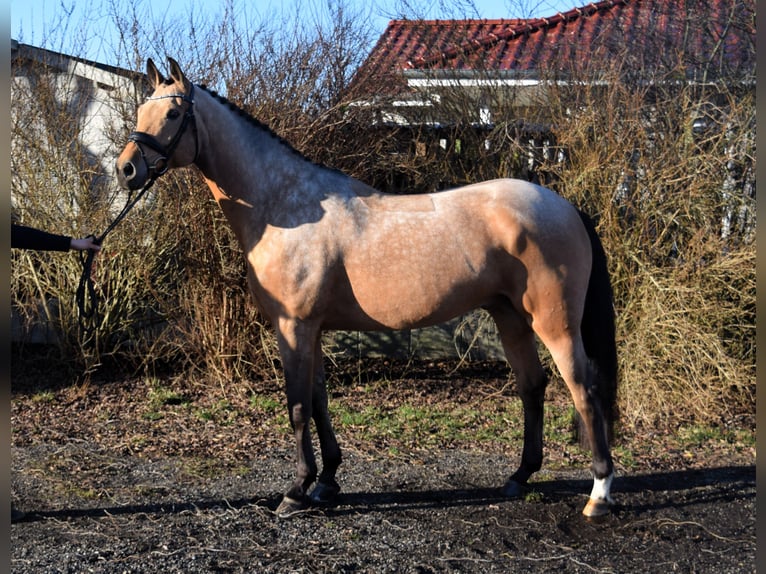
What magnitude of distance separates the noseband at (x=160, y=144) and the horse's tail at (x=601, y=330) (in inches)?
91.2

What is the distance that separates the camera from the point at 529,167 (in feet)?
25.0

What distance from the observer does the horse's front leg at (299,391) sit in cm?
421

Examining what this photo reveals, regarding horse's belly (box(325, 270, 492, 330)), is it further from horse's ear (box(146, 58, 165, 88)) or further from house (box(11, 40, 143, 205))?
house (box(11, 40, 143, 205))

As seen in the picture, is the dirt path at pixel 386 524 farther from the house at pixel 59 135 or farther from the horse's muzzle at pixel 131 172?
the house at pixel 59 135

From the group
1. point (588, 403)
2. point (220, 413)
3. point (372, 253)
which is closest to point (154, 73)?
point (372, 253)

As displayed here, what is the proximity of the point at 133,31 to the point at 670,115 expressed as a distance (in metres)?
5.29

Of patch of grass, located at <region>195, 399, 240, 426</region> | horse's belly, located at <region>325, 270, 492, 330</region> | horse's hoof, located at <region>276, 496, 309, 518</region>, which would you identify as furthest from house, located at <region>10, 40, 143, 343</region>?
horse's hoof, located at <region>276, 496, 309, 518</region>

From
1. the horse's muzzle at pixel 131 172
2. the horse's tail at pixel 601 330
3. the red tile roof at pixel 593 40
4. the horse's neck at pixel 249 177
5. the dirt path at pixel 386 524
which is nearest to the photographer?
the dirt path at pixel 386 524

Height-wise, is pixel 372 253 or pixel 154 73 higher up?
pixel 154 73

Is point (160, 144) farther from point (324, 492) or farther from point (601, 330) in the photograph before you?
point (601, 330)

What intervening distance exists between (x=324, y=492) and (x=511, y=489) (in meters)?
1.15

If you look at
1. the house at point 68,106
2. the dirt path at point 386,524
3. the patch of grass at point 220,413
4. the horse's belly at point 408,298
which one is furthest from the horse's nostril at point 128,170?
the house at point 68,106

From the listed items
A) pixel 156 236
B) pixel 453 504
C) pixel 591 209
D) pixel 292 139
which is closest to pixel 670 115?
pixel 591 209

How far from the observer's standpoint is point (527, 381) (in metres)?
4.70
